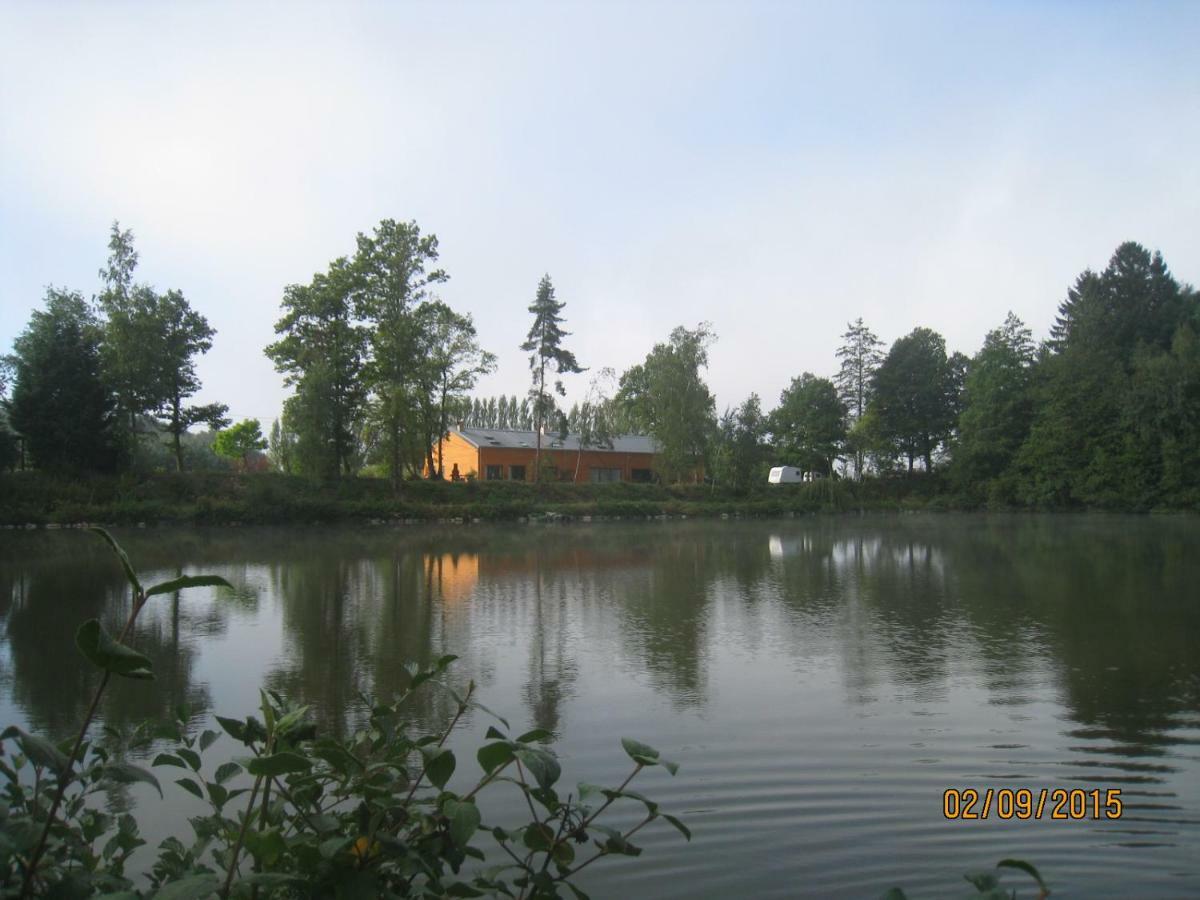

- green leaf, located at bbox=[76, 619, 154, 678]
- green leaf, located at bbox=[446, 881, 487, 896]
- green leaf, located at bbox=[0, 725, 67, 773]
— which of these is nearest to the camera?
green leaf, located at bbox=[76, 619, 154, 678]

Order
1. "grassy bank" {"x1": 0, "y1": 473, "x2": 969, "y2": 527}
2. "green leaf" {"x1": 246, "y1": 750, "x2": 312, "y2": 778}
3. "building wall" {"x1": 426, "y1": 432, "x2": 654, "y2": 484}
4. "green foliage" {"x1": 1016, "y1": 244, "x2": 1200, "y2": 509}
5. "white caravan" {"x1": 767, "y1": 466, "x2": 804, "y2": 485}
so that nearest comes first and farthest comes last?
"green leaf" {"x1": 246, "y1": 750, "x2": 312, "y2": 778} < "grassy bank" {"x1": 0, "y1": 473, "x2": 969, "y2": 527} < "green foliage" {"x1": 1016, "y1": 244, "x2": 1200, "y2": 509} < "building wall" {"x1": 426, "y1": 432, "x2": 654, "y2": 484} < "white caravan" {"x1": 767, "y1": 466, "x2": 804, "y2": 485}

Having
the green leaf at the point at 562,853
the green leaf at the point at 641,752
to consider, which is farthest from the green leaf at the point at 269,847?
the green leaf at the point at 641,752

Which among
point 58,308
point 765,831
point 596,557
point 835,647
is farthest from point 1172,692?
point 58,308

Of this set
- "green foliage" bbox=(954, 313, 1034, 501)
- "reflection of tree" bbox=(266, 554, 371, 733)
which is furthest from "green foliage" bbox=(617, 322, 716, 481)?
"reflection of tree" bbox=(266, 554, 371, 733)

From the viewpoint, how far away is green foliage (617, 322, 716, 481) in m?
51.3

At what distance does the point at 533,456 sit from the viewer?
169 ft

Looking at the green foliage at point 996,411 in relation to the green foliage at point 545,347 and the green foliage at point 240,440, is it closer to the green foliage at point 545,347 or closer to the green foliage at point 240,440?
the green foliage at point 545,347

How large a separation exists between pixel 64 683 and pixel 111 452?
2969cm

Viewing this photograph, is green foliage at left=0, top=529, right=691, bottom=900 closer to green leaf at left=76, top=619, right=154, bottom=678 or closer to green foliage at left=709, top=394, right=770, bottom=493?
green leaf at left=76, top=619, right=154, bottom=678

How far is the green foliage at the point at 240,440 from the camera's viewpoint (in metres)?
62.8

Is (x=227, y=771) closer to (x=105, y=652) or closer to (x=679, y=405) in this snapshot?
(x=105, y=652)

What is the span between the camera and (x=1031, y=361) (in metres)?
58.0
